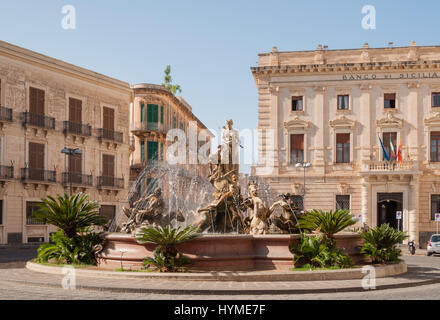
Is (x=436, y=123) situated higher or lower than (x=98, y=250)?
higher

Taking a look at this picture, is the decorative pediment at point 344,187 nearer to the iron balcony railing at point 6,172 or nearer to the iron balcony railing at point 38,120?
the iron balcony railing at point 38,120

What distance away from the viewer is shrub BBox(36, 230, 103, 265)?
1681 centimetres

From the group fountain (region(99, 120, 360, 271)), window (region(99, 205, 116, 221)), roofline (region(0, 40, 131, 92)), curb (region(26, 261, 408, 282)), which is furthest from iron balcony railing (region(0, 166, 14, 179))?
curb (region(26, 261, 408, 282))

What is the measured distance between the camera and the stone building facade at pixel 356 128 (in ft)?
131

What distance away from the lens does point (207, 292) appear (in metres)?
12.8

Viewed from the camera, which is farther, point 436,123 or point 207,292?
point 436,123

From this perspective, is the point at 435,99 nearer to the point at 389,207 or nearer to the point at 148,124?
the point at 389,207

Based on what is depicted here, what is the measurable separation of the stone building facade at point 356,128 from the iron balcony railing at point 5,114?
52.8 feet

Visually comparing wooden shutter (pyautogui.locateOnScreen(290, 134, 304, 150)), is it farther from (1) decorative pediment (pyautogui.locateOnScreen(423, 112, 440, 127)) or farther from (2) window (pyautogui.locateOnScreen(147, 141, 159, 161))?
(2) window (pyautogui.locateOnScreen(147, 141, 159, 161))

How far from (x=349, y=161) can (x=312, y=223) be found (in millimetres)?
24952
